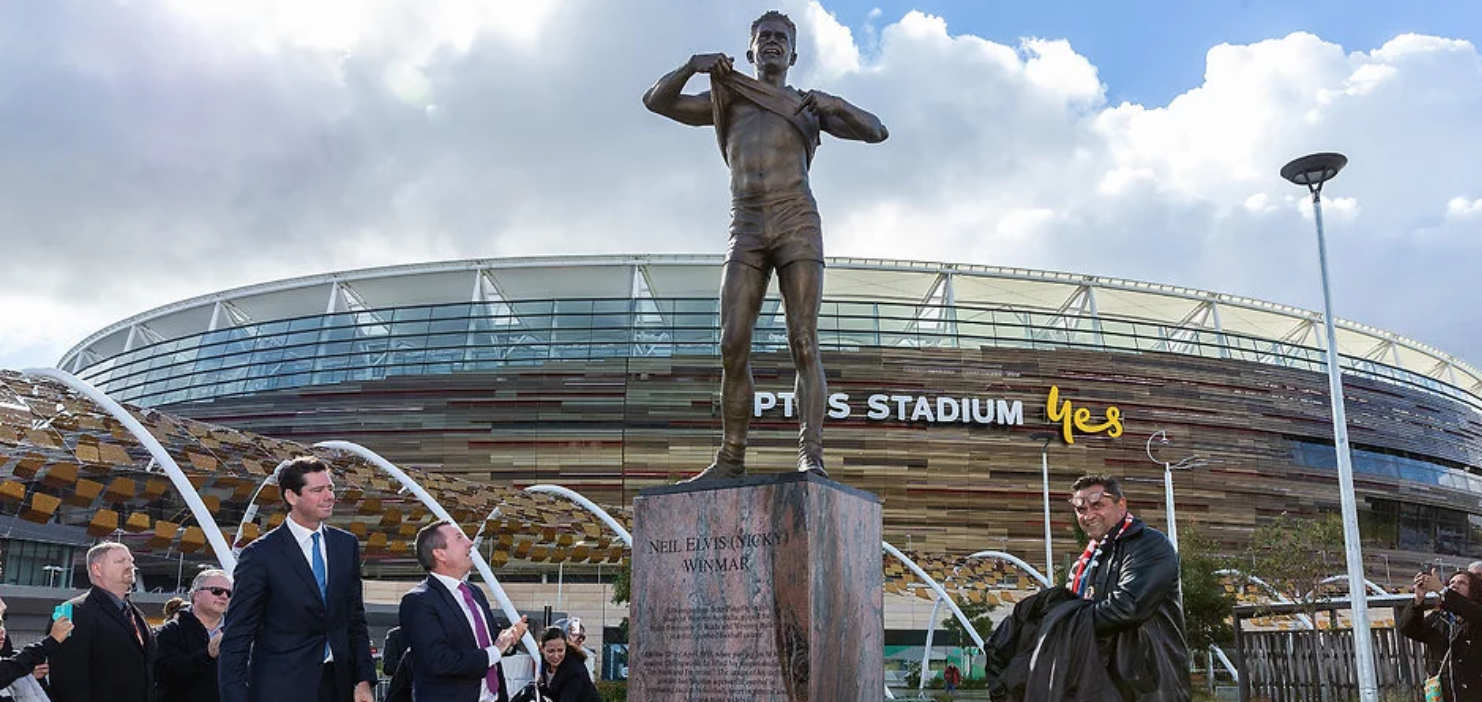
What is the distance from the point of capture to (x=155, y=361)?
194ft

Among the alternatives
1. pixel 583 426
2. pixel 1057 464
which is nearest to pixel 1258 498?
pixel 1057 464

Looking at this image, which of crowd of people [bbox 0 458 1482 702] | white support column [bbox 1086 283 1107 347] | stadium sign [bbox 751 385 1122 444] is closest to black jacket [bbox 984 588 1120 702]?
crowd of people [bbox 0 458 1482 702]

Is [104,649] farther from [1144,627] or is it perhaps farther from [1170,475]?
[1170,475]

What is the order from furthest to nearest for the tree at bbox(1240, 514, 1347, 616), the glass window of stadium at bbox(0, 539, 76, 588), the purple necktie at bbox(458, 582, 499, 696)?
the glass window of stadium at bbox(0, 539, 76, 588)
the tree at bbox(1240, 514, 1347, 616)
the purple necktie at bbox(458, 582, 499, 696)

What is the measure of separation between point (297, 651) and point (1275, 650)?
17.7 m

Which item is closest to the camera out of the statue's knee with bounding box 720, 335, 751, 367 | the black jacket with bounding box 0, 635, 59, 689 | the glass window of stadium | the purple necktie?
the purple necktie

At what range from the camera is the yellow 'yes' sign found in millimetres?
49112

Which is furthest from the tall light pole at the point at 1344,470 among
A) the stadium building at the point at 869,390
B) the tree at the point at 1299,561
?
the stadium building at the point at 869,390

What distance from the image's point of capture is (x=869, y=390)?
48.8m

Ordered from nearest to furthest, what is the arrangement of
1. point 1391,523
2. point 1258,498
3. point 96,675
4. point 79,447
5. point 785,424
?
point 96,675
point 79,447
point 785,424
point 1258,498
point 1391,523

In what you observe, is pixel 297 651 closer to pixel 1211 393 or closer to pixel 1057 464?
pixel 1057 464

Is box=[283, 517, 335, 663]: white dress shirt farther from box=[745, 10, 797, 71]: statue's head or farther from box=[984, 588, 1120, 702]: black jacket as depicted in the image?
box=[745, 10, 797, 71]: statue's head

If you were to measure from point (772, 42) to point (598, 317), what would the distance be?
44.8 meters

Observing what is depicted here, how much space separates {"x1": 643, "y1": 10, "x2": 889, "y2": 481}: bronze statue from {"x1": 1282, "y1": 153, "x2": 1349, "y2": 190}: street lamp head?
45.1 ft
